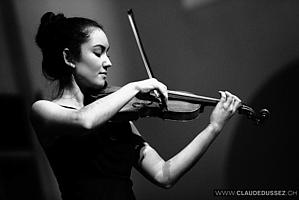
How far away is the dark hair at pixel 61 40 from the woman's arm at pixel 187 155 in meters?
0.34

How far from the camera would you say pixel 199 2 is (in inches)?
68.4

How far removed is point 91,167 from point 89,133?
0.33ft

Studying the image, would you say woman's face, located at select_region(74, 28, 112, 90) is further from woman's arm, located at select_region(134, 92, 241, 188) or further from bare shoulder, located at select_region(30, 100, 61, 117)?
woman's arm, located at select_region(134, 92, 241, 188)

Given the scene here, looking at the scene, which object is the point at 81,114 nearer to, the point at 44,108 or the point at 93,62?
the point at 44,108

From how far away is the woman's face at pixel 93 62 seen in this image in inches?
47.8

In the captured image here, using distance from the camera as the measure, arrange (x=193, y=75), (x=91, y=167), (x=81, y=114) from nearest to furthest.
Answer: (x=81, y=114) → (x=91, y=167) → (x=193, y=75)

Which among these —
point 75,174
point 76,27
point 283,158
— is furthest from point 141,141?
point 283,158

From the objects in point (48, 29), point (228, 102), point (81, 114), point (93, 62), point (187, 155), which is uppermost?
point (48, 29)

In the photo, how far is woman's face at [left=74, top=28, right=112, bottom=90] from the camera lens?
1.21 meters

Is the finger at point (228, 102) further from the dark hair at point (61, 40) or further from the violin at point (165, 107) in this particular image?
the dark hair at point (61, 40)

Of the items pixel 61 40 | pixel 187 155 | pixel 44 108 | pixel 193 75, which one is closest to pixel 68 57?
pixel 61 40

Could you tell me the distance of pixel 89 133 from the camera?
1.13 meters

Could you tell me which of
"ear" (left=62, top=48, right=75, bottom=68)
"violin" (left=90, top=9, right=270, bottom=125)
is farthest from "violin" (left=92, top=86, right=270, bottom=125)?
"ear" (left=62, top=48, right=75, bottom=68)

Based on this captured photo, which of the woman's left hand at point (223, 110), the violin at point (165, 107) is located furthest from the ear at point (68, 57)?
the woman's left hand at point (223, 110)
